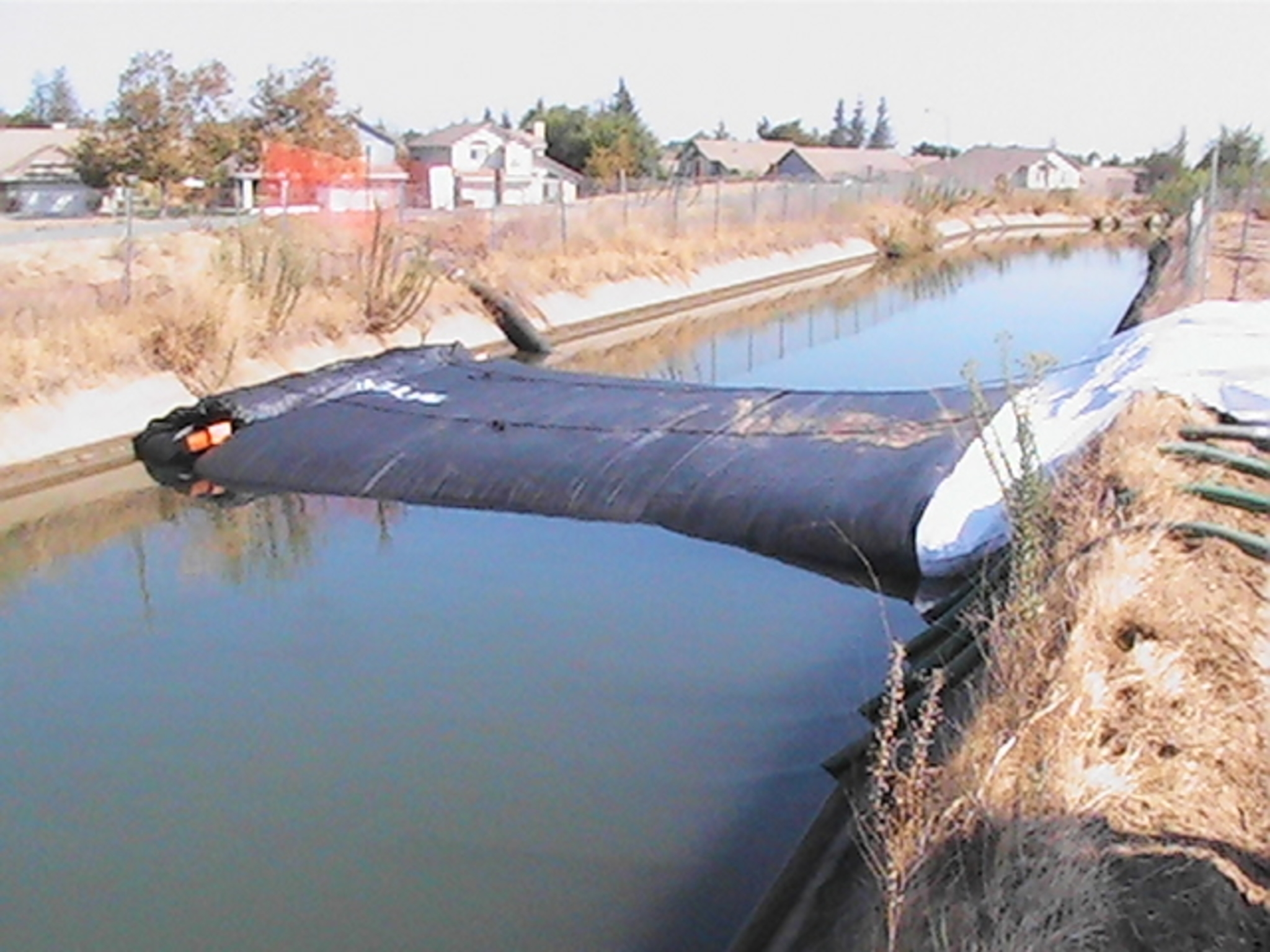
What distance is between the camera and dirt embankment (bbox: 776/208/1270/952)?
4000 mm

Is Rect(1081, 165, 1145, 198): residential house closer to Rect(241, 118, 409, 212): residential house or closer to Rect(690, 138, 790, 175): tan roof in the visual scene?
Rect(690, 138, 790, 175): tan roof

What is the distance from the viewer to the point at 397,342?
1905cm

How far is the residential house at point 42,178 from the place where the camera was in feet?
144

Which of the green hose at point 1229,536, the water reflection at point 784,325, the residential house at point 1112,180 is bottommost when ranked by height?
the water reflection at point 784,325

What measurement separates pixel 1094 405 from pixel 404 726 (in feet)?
16.1

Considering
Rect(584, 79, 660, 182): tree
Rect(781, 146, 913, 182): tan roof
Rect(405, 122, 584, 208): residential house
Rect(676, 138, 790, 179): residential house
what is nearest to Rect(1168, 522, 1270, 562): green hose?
Rect(405, 122, 584, 208): residential house

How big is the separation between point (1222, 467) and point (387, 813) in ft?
15.7

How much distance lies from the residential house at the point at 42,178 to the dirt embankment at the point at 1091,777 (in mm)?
41207

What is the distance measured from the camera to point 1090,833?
4.25 m

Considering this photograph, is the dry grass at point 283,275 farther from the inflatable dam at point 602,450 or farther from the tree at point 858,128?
the tree at point 858,128

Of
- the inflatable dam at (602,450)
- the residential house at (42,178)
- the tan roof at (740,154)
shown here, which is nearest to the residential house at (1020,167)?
the tan roof at (740,154)

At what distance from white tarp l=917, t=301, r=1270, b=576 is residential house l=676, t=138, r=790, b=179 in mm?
66596

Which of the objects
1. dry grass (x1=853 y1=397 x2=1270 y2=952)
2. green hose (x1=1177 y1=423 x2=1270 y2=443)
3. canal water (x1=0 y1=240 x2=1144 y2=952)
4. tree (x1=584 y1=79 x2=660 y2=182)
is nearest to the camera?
dry grass (x1=853 y1=397 x2=1270 y2=952)

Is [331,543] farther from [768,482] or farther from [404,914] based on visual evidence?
[404,914]
